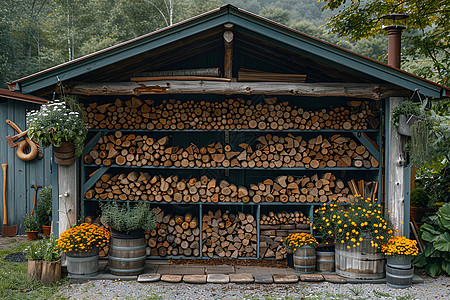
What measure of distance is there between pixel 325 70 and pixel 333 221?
244 cm

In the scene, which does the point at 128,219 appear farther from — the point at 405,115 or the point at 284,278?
the point at 405,115

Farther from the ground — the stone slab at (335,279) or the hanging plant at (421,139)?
the hanging plant at (421,139)

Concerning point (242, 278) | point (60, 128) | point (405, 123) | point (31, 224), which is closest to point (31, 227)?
point (31, 224)

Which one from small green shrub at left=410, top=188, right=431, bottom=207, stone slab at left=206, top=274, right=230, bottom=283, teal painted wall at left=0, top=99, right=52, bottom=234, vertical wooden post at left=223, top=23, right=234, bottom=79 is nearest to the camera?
vertical wooden post at left=223, top=23, right=234, bottom=79

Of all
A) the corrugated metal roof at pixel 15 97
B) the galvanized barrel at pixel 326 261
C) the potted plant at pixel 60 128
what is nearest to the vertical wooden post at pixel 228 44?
the potted plant at pixel 60 128

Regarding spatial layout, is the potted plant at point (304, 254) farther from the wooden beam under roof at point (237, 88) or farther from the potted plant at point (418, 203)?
the potted plant at point (418, 203)

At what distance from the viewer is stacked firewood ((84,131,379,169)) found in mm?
6402

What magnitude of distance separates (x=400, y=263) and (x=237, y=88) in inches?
137

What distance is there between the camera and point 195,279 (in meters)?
5.54

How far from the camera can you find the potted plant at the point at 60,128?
5.34 metres

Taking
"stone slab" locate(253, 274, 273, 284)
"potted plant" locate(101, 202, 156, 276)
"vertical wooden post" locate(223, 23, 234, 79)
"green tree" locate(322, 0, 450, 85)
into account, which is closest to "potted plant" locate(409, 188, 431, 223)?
"green tree" locate(322, 0, 450, 85)

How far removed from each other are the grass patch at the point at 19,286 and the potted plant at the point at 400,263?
4.67m

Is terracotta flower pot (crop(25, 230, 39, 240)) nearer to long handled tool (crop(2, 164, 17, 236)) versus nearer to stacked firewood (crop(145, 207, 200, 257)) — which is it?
long handled tool (crop(2, 164, 17, 236))

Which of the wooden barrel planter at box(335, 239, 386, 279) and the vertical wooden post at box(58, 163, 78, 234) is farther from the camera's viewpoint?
the vertical wooden post at box(58, 163, 78, 234)
